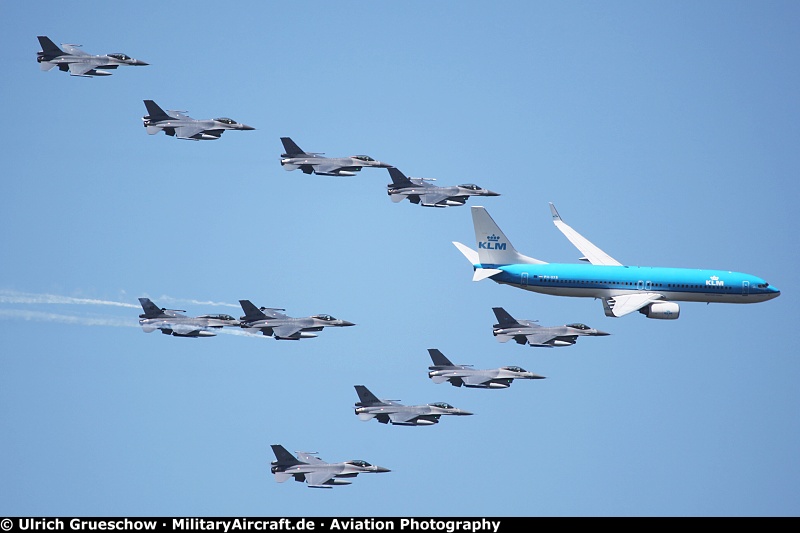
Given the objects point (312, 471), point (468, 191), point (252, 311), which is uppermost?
point (468, 191)

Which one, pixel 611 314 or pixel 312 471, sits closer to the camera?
pixel 312 471

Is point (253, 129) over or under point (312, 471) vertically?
over

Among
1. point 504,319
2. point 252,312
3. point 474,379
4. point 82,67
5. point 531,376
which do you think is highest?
point 82,67

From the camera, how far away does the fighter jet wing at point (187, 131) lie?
189625 mm

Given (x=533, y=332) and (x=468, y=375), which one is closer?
(x=468, y=375)

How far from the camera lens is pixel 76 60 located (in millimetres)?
190375

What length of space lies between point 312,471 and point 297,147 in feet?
109

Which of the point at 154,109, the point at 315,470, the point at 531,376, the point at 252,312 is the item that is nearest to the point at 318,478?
the point at 315,470

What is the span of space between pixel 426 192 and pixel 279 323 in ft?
68.6

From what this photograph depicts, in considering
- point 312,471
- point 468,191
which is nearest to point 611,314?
point 468,191

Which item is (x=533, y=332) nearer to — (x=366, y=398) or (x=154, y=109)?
(x=366, y=398)
